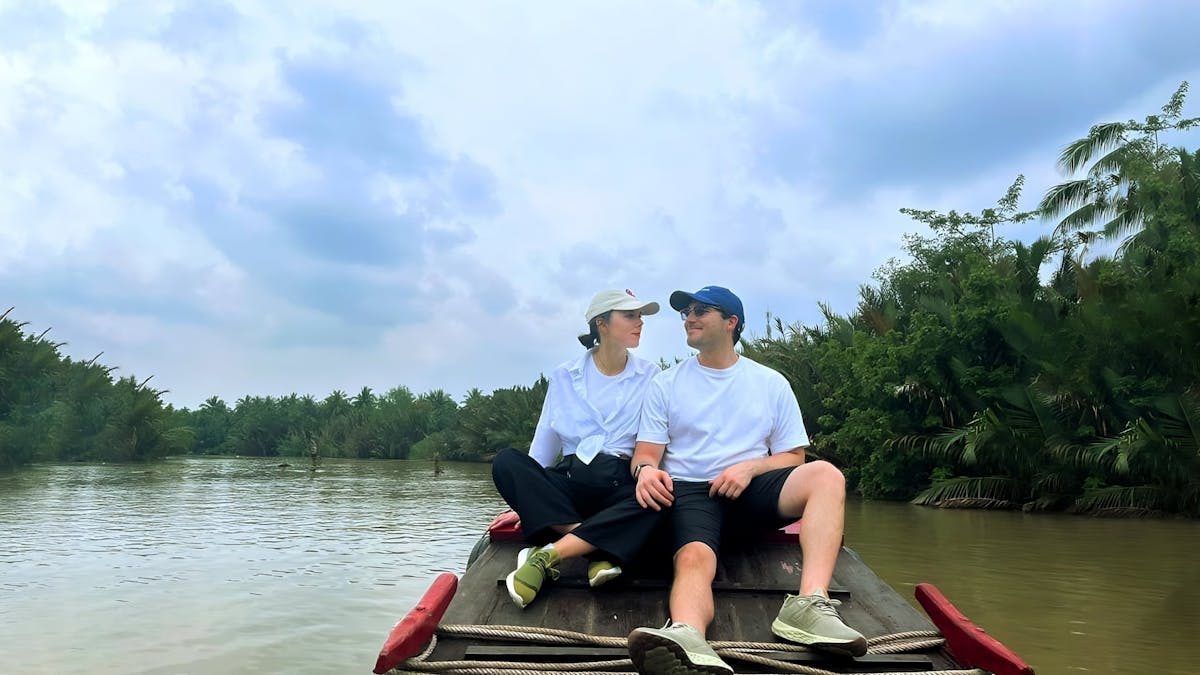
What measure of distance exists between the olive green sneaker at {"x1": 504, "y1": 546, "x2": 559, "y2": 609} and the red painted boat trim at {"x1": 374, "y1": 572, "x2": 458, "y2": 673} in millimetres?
234

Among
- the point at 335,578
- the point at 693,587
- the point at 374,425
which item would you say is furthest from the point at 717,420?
the point at 374,425

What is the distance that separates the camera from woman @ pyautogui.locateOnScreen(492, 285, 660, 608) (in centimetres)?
329

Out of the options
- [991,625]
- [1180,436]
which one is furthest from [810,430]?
[991,625]

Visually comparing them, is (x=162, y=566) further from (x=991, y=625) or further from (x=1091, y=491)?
(x=1091, y=491)

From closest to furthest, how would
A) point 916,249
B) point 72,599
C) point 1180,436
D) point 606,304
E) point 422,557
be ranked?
point 606,304 → point 72,599 → point 422,557 → point 1180,436 → point 916,249

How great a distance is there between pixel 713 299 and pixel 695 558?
3.46ft

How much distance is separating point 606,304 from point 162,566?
5.52m

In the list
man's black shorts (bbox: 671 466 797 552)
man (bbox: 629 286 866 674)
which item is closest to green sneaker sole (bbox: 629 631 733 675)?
man (bbox: 629 286 866 674)

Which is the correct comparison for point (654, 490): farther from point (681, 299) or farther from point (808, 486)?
point (681, 299)

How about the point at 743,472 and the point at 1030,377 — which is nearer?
the point at 743,472

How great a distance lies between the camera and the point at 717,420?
3.62 metres

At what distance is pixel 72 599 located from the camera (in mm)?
6258

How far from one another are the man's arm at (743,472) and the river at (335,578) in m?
2.10

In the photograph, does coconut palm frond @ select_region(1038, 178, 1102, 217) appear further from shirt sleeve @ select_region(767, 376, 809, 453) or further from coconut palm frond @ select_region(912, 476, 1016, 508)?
shirt sleeve @ select_region(767, 376, 809, 453)
